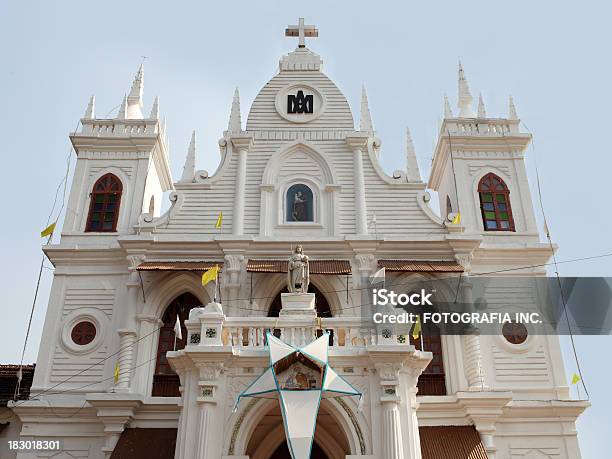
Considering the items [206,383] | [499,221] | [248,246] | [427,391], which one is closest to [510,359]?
[427,391]

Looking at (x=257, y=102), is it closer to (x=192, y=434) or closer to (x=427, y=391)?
(x=427, y=391)

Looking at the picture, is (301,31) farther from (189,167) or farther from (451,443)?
(451,443)

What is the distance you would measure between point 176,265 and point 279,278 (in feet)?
10.4

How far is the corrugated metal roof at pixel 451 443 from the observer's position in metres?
17.4

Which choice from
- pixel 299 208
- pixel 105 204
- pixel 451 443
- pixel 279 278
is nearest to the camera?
pixel 451 443

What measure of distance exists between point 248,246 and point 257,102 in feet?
21.0

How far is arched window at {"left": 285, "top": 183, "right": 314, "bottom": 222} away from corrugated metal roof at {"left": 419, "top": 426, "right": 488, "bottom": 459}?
7660 millimetres

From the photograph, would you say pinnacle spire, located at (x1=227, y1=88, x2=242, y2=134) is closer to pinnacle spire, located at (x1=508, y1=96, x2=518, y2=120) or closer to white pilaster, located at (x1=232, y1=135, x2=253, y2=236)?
white pilaster, located at (x1=232, y1=135, x2=253, y2=236)

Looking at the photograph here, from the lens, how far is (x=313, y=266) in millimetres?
19766

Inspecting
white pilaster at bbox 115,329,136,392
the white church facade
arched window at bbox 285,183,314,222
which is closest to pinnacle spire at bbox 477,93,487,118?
the white church facade

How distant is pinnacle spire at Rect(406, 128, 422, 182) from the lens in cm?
2259

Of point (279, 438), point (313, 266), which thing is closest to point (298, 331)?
point (279, 438)

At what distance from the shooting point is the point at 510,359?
19.8 metres

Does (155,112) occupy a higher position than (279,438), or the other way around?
(155,112)
